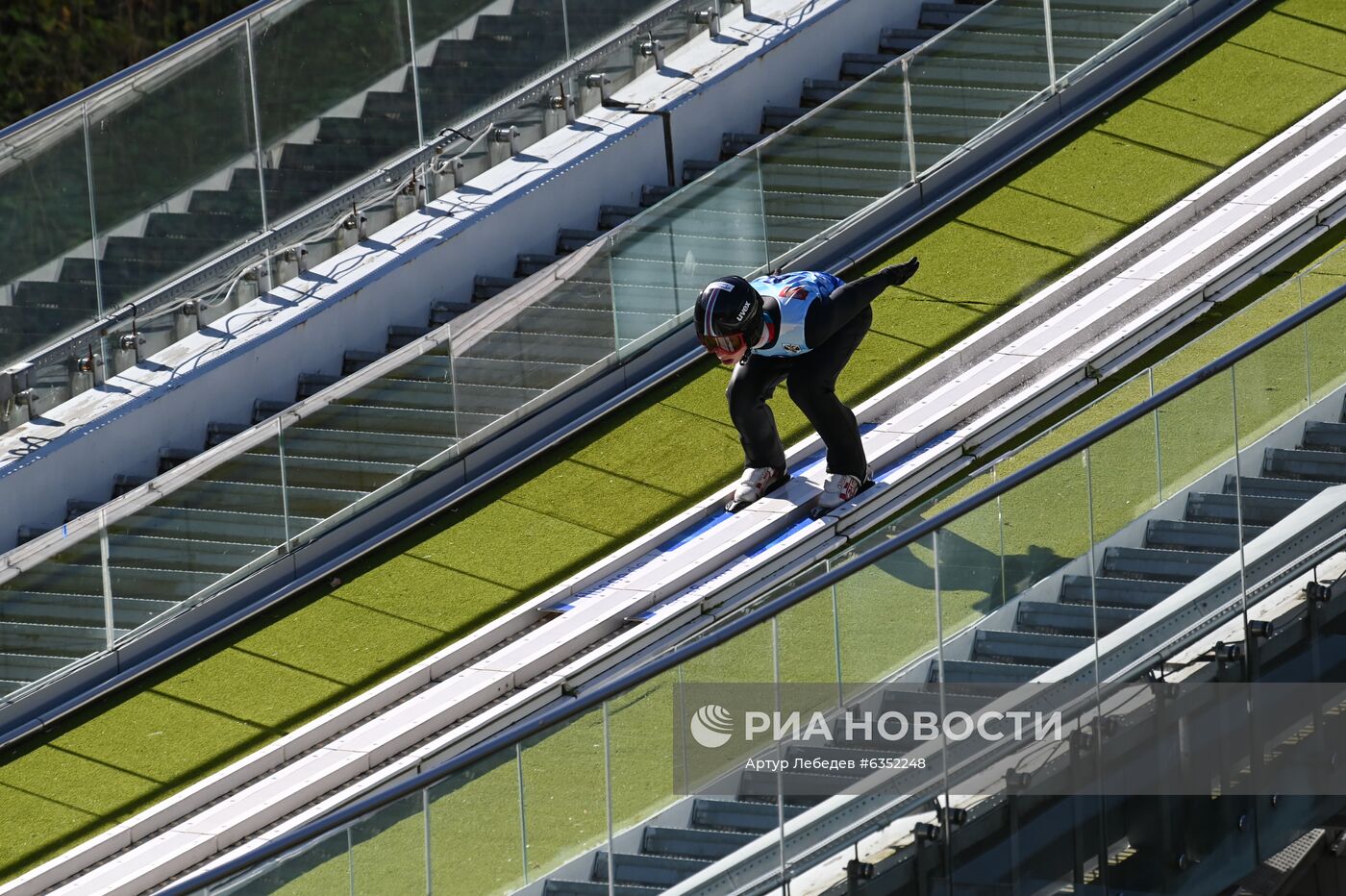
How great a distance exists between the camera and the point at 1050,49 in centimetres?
1819

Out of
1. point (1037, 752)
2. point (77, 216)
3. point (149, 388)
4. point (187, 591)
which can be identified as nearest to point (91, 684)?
point (187, 591)

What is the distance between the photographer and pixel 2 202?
53.5ft

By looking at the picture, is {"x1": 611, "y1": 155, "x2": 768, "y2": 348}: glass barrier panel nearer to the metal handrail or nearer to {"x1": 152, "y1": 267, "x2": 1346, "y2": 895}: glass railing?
the metal handrail

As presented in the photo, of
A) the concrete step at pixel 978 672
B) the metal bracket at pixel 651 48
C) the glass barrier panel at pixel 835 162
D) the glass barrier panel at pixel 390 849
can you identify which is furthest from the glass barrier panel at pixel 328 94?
the glass barrier panel at pixel 390 849

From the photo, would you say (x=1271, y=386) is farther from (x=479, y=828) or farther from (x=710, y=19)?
(x=710, y=19)

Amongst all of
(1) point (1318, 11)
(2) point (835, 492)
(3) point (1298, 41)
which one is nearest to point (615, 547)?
(2) point (835, 492)

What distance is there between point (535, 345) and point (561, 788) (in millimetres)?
6745

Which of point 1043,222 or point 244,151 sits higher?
point 244,151

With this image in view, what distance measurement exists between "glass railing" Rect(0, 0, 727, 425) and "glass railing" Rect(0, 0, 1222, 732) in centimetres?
230

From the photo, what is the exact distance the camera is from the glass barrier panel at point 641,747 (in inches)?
366

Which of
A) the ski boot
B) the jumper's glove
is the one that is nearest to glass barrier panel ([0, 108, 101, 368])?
the ski boot

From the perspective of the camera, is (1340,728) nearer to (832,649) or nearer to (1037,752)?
(1037,752)

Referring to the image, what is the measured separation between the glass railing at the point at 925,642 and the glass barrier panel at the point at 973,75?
20.3 feet

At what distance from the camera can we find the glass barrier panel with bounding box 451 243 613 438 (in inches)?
606
